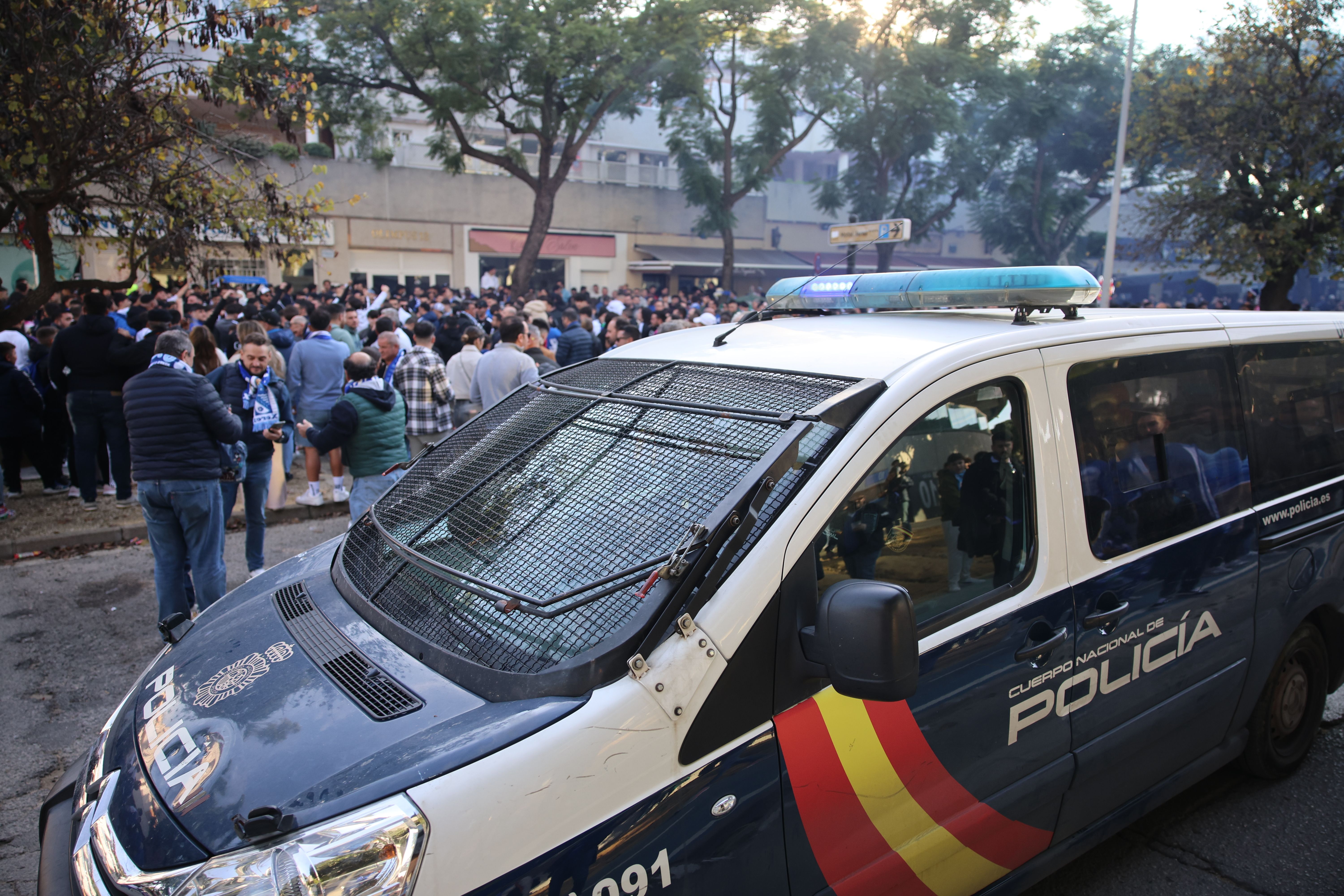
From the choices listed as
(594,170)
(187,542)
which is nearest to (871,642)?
(187,542)

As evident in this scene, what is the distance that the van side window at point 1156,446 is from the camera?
2.51m

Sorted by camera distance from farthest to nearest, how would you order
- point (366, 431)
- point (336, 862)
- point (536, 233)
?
point (536, 233) → point (366, 431) → point (336, 862)

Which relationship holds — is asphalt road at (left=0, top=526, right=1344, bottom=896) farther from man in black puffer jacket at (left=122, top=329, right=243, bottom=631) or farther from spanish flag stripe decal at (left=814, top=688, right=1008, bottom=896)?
spanish flag stripe decal at (left=814, top=688, right=1008, bottom=896)

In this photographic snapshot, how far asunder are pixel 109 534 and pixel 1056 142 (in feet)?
108

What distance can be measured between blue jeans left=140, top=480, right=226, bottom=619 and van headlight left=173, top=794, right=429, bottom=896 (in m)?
3.57

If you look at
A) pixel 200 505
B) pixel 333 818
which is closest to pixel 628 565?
pixel 333 818

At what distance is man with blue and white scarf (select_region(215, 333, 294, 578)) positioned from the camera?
5.91 m

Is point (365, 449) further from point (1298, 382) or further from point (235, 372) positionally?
point (1298, 382)

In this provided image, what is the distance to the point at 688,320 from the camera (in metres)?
11.4

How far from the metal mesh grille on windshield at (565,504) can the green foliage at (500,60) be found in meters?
19.6

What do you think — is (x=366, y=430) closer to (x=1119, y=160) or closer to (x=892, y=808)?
(x=892, y=808)

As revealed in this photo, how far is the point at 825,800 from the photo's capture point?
194 cm

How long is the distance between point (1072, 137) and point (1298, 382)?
3158cm

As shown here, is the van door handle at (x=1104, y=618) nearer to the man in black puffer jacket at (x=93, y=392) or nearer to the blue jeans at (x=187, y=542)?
the blue jeans at (x=187, y=542)
